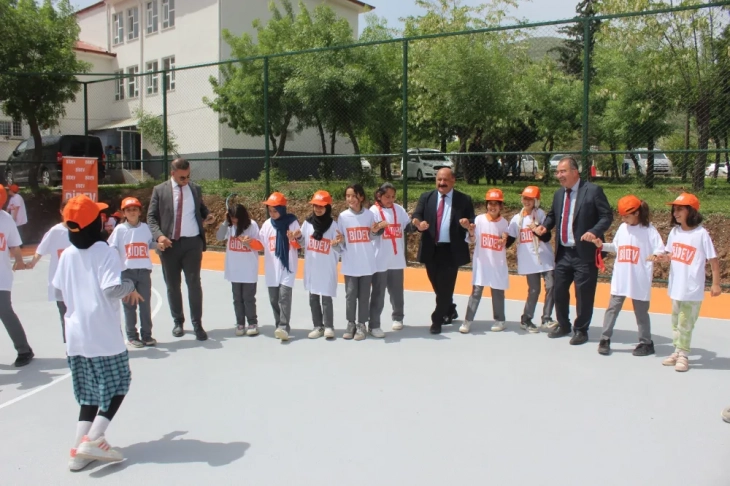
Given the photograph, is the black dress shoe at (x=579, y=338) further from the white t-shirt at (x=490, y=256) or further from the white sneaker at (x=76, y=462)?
the white sneaker at (x=76, y=462)

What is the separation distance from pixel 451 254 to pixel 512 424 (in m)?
3.15

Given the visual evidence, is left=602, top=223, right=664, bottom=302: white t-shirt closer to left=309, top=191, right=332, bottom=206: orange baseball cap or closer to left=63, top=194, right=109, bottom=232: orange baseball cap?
left=309, top=191, right=332, bottom=206: orange baseball cap

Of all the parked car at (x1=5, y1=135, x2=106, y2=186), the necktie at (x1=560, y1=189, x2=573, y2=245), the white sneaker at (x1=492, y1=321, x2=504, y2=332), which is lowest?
the white sneaker at (x1=492, y1=321, x2=504, y2=332)

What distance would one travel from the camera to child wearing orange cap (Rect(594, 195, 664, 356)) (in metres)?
6.50

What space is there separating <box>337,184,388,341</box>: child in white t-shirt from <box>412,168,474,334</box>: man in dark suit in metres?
0.62

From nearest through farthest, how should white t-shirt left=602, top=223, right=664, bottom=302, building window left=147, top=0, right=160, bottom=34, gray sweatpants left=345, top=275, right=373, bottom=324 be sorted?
white t-shirt left=602, top=223, right=664, bottom=302, gray sweatpants left=345, top=275, right=373, bottom=324, building window left=147, top=0, right=160, bottom=34

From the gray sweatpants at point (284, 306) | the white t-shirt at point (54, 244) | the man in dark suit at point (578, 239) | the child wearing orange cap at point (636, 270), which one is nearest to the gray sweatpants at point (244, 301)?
the gray sweatpants at point (284, 306)

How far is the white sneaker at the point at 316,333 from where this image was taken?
738 centimetres

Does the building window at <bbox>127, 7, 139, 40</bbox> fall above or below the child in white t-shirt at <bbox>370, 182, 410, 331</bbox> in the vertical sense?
above

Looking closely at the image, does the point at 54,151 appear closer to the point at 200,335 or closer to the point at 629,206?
the point at 200,335

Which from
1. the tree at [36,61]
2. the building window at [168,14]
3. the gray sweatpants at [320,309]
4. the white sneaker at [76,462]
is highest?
the building window at [168,14]

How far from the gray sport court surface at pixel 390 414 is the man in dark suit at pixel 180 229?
540 mm

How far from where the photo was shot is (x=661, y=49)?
15.7m

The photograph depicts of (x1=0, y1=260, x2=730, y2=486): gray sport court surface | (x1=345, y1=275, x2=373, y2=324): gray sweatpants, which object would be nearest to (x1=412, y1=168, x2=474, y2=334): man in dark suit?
(x1=0, y1=260, x2=730, y2=486): gray sport court surface
